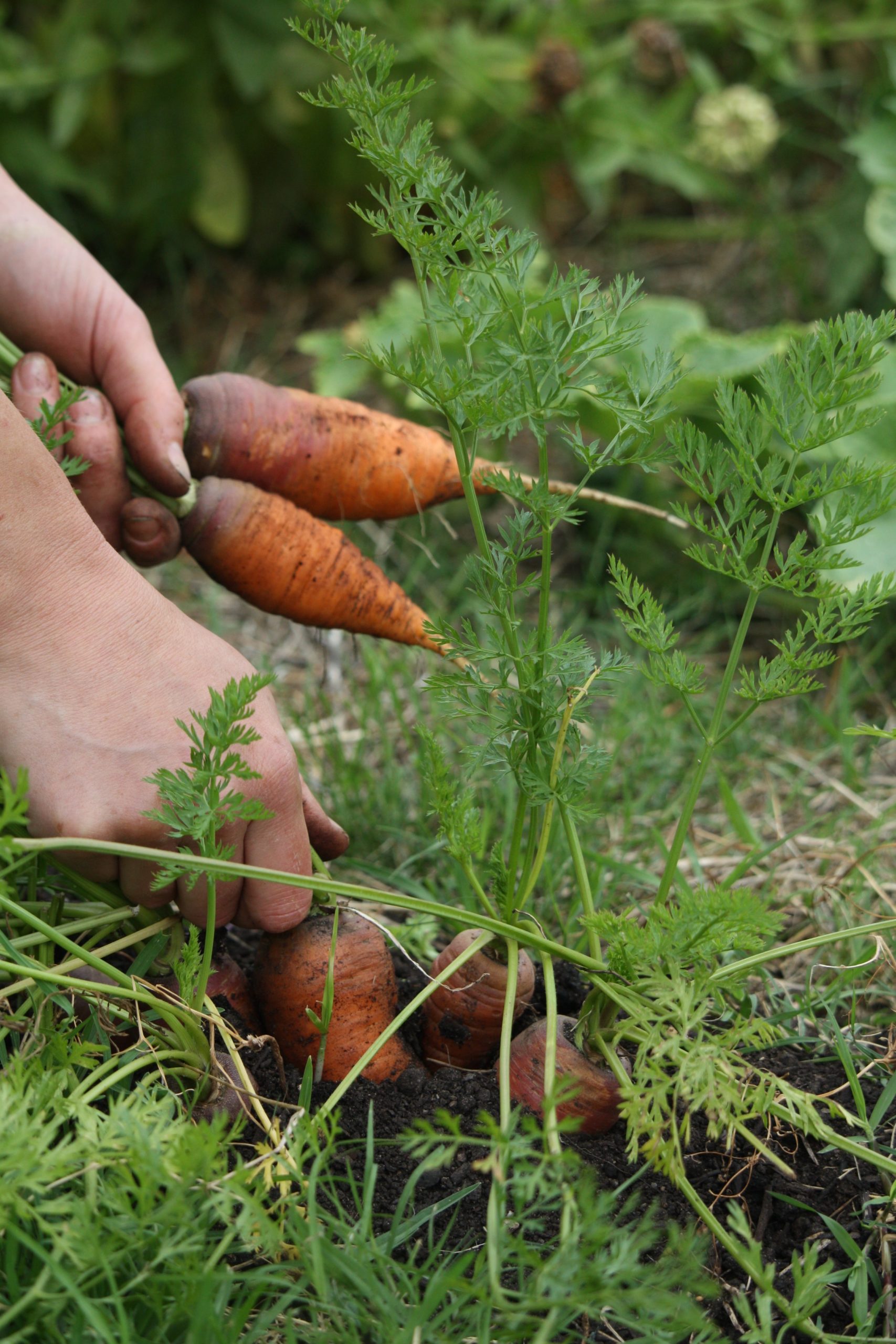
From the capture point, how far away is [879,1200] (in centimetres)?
101

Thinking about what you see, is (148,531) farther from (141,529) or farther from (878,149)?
(878,149)

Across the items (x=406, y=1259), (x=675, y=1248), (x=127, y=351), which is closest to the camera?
(x=675, y=1248)

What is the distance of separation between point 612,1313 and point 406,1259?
0.18 metres

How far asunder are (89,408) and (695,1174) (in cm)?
113

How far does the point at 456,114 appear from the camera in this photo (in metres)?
2.87

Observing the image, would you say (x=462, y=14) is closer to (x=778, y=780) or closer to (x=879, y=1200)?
(x=778, y=780)

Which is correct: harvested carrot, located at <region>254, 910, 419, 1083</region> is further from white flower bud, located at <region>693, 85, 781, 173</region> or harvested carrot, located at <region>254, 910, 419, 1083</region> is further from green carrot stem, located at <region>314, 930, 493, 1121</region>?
white flower bud, located at <region>693, 85, 781, 173</region>

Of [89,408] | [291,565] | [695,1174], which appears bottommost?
[695,1174]

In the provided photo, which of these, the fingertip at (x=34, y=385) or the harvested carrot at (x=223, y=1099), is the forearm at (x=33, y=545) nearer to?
the fingertip at (x=34, y=385)

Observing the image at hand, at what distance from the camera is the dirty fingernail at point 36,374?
1382 mm

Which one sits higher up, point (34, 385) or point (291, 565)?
point (34, 385)

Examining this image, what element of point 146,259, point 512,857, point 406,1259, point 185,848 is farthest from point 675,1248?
point 146,259

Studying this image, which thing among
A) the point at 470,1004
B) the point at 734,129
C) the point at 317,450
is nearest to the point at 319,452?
the point at 317,450

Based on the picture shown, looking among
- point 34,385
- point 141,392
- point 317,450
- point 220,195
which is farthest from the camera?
point 220,195
